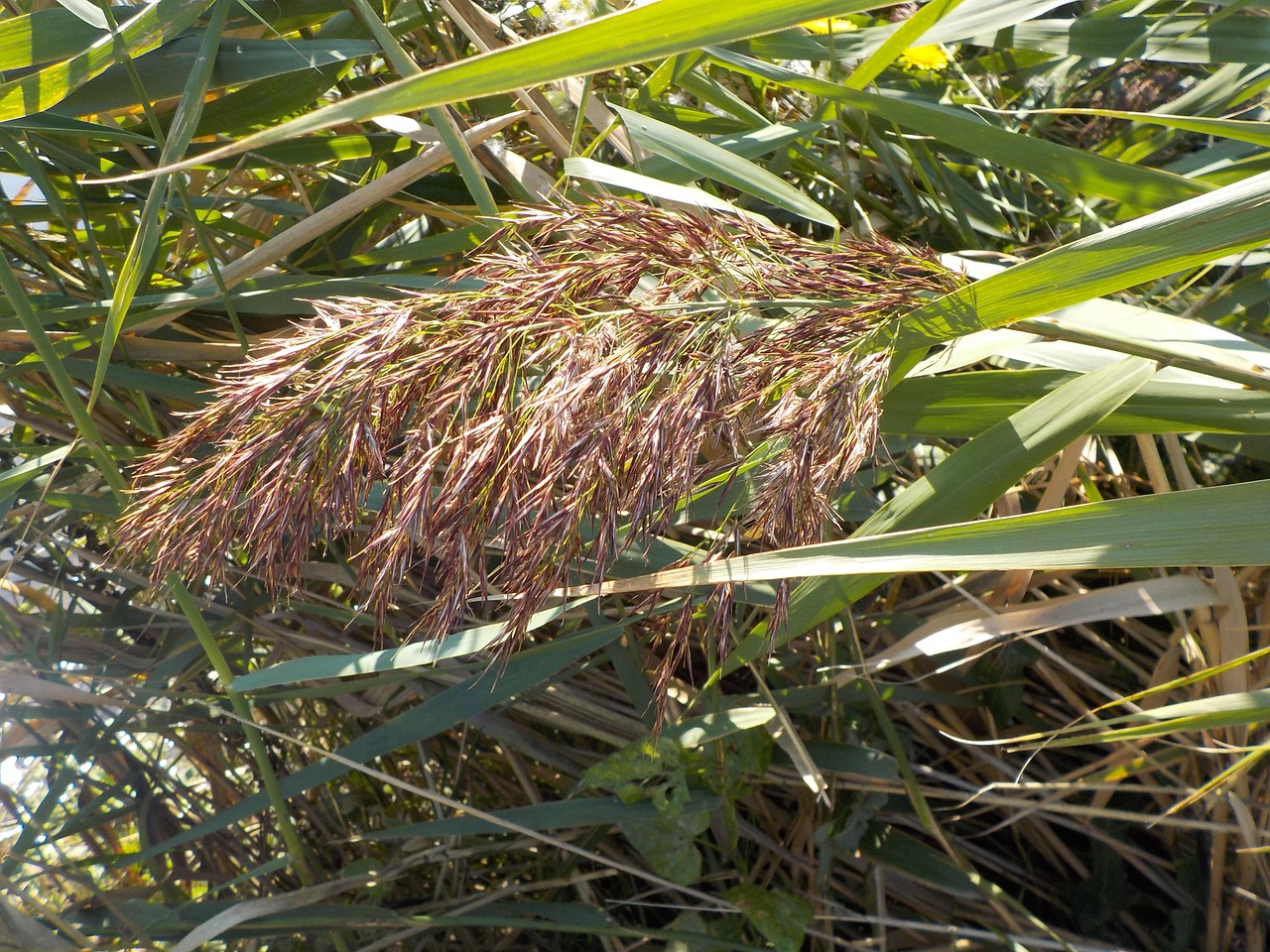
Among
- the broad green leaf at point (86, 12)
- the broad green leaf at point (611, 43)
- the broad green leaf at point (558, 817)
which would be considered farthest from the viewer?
the broad green leaf at point (558, 817)

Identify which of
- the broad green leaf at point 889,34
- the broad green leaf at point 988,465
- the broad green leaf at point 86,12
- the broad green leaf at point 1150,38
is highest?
the broad green leaf at point 86,12

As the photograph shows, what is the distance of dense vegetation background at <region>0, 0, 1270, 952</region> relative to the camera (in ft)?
2.64

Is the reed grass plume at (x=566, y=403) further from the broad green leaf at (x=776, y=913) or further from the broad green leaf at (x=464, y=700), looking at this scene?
the broad green leaf at (x=776, y=913)

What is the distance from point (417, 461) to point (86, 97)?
2.39 ft

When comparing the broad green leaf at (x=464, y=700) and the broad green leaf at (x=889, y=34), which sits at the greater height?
the broad green leaf at (x=889, y=34)

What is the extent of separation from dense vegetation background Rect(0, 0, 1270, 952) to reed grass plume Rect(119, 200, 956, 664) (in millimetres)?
12

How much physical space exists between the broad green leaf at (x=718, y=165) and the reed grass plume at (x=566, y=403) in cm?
15

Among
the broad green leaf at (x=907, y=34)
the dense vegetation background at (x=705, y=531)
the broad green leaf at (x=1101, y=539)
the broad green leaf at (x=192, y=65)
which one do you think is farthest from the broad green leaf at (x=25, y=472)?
the broad green leaf at (x=907, y=34)

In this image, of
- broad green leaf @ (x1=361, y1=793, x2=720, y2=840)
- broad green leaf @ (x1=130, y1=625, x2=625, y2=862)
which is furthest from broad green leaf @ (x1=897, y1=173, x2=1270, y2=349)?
broad green leaf @ (x1=361, y1=793, x2=720, y2=840)

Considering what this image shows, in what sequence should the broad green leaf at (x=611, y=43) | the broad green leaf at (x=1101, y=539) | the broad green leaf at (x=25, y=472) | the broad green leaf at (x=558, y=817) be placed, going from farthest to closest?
1. the broad green leaf at (x=558, y=817)
2. the broad green leaf at (x=25, y=472)
3. the broad green leaf at (x=1101, y=539)
4. the broad green leaf at (x=611, y=43)

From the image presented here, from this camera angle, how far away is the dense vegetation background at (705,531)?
0.81 metres

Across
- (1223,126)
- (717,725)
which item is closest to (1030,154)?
(1223,126)

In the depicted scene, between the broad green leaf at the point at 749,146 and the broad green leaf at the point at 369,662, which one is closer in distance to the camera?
the broad green leaf at the point at 369,662

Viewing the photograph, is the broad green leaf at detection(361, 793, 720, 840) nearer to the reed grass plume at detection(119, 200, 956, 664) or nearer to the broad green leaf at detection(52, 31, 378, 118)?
the reed grass plume at detection(119, 200, 956, 664)
